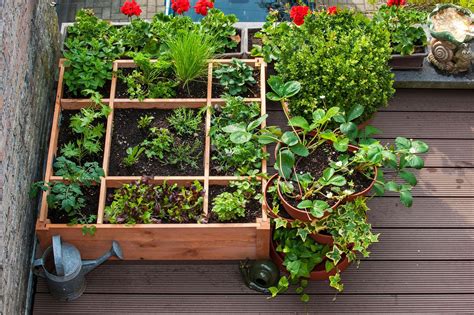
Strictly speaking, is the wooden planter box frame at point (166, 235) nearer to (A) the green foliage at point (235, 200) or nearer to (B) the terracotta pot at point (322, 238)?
(A) the green foliage at point (235, 200)

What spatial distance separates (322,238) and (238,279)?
0.55 m

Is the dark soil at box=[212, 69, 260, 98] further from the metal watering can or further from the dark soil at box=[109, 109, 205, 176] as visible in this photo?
the metal watering can

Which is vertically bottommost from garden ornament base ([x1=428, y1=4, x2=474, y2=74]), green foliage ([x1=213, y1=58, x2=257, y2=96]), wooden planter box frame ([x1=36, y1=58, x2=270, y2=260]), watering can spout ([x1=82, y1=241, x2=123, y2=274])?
watering can spout ([x1=82, y1=241, x2=123, y2=274])

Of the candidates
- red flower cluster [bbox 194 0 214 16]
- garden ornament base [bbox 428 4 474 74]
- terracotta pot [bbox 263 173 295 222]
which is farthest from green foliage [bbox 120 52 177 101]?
garden ornament base [bbox 428 4 474 74]

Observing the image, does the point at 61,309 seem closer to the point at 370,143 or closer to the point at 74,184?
the point at 74,184

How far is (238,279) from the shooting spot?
4.27 m

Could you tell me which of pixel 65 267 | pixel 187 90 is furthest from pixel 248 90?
pixel 65 267

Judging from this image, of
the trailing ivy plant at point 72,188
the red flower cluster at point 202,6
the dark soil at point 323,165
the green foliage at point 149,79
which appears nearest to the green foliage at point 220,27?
the red flower cluster at point 202,6

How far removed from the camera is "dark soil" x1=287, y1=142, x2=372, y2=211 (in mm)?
4230

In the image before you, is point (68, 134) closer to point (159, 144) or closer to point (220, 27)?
point (159, 144)

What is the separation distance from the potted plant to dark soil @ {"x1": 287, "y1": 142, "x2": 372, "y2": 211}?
94 cm

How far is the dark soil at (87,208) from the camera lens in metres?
4.19

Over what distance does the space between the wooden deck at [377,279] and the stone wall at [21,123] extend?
33cm

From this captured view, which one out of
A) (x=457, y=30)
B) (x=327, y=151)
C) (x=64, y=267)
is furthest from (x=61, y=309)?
(x=457, y=30)
